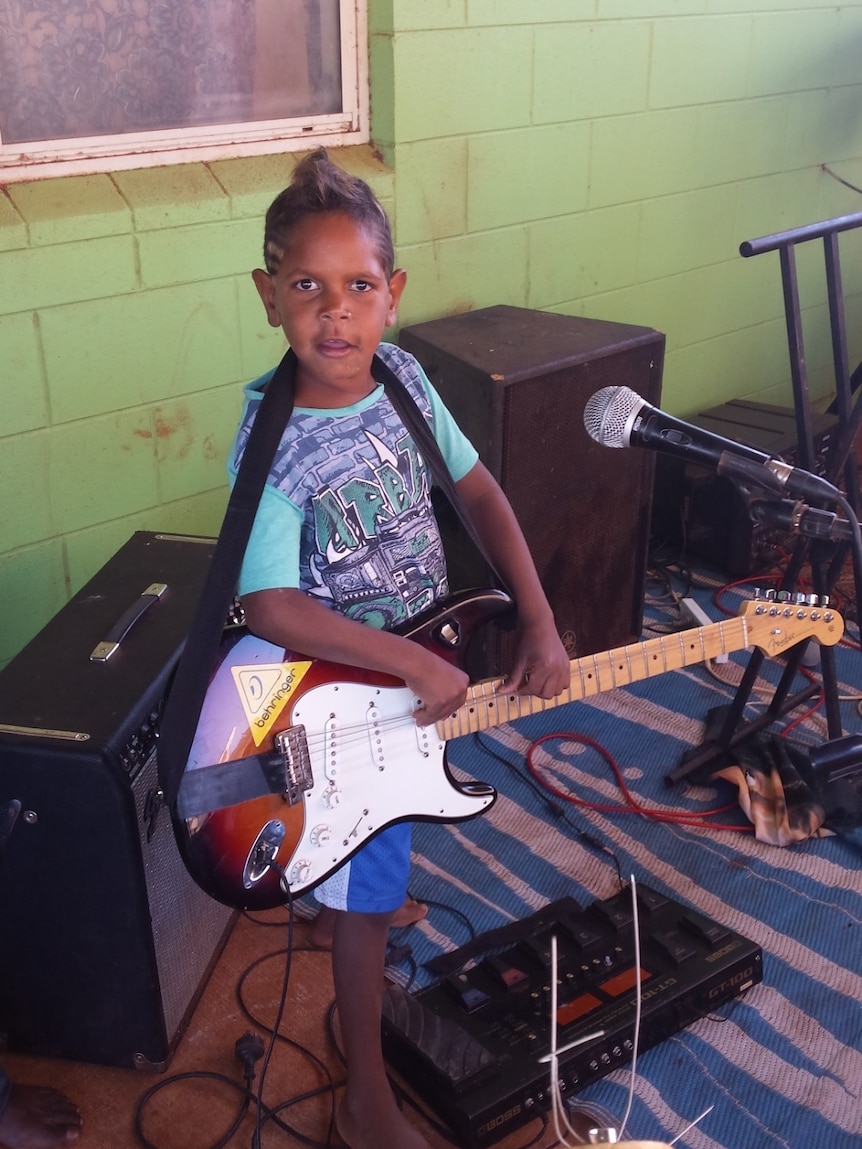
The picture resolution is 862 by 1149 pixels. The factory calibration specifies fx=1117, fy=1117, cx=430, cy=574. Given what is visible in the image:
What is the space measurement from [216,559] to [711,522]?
2022mm

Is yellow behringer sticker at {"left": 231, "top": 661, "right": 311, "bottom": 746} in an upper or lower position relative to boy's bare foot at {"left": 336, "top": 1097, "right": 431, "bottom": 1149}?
upper

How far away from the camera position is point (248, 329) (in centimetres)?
226

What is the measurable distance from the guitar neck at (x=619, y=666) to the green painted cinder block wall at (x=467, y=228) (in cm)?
100

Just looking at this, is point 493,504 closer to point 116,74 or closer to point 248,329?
point 248,329

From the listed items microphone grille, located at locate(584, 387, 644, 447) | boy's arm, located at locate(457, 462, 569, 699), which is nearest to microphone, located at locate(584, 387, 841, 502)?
microphone grille, located at locate(584, 387, 644, 447)

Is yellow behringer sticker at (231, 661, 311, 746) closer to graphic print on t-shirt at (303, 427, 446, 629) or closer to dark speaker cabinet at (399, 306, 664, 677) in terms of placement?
graphic print on t-shirt at (303, 427, 446, 629)

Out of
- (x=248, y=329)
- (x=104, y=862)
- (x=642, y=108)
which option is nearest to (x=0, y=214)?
(x=248, y=329)

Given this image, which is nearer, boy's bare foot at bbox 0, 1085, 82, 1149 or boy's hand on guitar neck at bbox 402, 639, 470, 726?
boy's hand on guitar neck at bbox 402, 639, 470, 726

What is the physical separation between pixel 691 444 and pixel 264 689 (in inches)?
24.1

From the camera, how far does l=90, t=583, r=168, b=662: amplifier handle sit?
1611 millimetres

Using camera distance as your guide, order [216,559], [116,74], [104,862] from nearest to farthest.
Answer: [216,559] → [104,862] → [116,74]

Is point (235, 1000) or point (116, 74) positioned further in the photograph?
point (116, 74)

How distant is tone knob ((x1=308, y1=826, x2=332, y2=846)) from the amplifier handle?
439mm

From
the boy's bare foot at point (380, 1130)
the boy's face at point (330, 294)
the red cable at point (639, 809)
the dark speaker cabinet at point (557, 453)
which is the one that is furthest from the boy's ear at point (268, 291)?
the red cable at point (639, 809)
